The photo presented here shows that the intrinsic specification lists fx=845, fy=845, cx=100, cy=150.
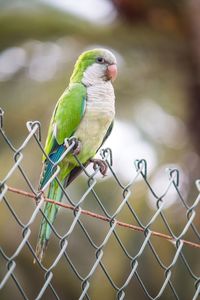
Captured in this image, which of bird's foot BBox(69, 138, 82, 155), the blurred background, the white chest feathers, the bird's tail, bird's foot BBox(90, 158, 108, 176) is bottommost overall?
the bird's tail

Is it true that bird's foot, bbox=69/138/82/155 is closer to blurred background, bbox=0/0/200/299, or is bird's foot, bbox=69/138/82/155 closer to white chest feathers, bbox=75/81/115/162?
white chest feathers, bbox=75/81/115/162

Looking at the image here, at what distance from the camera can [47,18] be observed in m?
9.29

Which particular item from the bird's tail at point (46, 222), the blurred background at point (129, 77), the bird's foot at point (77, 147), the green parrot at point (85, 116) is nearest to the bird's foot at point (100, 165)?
the green parrot at point (85, 116)

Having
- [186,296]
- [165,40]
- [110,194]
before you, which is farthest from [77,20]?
[186,296]

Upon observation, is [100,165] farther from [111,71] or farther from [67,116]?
[111,71]

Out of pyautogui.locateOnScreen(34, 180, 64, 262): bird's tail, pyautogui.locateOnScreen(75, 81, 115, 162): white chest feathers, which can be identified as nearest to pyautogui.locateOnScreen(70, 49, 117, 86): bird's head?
pyautogui.locateOnScreen(75, 81, 115, 162): white chest feathers

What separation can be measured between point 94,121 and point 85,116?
57 millimetres

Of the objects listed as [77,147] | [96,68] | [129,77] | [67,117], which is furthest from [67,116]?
[129,77]

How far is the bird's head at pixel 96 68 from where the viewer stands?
484cm

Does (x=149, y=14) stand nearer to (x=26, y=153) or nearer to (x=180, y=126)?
(x=180, y=126)

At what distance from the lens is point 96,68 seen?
15.9 ft

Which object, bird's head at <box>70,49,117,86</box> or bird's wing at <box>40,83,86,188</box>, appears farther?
bird's head at <box>70,49,117,86</box>

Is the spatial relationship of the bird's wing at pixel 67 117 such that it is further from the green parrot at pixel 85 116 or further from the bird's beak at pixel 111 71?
the bird's beak at pixel 111 71

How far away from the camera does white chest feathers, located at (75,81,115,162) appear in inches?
182
